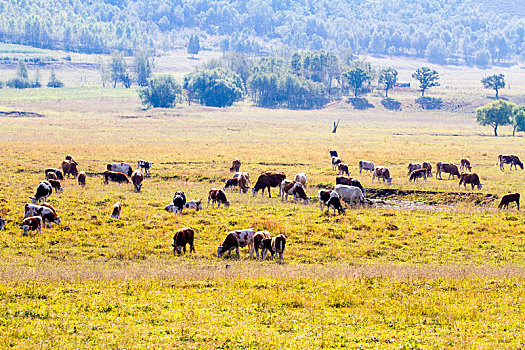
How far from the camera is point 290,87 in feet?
502

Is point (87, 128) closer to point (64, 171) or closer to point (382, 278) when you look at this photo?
point (64, 171)

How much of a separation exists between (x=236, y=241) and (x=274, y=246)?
1367 millimetres

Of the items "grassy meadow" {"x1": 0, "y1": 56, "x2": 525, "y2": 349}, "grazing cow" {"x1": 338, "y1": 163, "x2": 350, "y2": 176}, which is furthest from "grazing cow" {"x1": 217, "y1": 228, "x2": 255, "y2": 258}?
"grazing cow" {"x1": 338, "y1": 163, "x2": 350, "y2": 176}

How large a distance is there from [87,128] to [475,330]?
8145 cm

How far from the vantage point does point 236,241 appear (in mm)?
19344

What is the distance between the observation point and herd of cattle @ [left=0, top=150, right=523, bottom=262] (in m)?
19.4

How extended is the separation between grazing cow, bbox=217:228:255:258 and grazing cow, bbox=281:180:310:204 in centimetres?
1012

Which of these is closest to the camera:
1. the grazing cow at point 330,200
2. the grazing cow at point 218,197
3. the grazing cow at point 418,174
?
the grazing cow at point 330,200

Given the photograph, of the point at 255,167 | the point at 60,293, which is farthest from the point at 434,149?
the point at 60,293

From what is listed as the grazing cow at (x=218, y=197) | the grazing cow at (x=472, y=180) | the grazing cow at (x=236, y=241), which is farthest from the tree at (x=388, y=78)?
the grazing cow at (x=236, y=241)

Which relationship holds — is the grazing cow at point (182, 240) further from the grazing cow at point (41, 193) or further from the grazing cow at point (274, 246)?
the grazing cow at point (41, 193)

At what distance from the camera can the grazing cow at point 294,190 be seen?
97.5 feet

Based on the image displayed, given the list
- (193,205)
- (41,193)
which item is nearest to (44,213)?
(41,193)

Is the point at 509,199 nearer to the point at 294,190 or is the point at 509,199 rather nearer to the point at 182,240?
the point at 294,190
